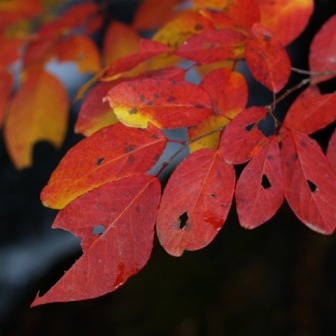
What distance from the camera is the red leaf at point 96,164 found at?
542mm

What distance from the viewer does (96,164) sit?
1.79 feet

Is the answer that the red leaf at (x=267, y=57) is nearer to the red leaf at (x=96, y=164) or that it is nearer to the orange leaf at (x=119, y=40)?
the red leaf at (x=96, y=164)

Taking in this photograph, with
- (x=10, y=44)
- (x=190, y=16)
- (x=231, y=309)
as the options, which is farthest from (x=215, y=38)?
(x=231, y=309)

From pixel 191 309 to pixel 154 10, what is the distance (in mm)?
880

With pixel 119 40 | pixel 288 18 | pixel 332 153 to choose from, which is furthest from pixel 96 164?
Result: pixel 119 40

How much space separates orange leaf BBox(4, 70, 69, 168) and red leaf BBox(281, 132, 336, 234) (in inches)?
23.7

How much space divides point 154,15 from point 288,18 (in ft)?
1.58

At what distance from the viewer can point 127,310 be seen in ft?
5.49

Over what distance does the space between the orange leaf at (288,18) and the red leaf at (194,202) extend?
0.82ft

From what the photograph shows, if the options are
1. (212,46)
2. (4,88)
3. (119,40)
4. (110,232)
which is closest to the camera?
(110,232)

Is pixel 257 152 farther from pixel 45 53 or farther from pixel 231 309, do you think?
pixel 231 309

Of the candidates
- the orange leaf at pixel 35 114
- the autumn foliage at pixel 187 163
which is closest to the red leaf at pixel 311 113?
the autumn foliage at pixel 187 163

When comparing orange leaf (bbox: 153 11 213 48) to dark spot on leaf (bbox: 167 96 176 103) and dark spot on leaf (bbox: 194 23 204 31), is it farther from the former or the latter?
dark spot on leaf (bbox: 167 96 176 103)

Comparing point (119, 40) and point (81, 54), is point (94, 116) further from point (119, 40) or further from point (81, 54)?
point (119, 40)
